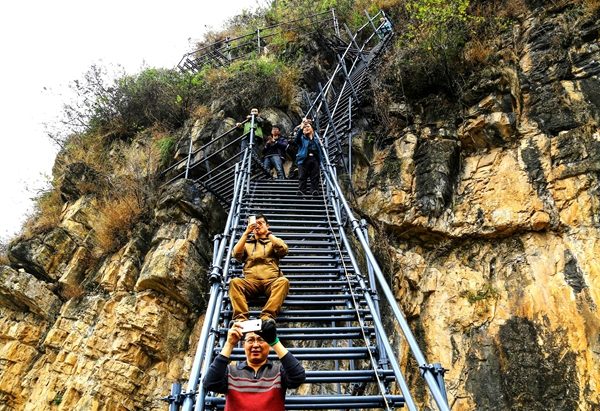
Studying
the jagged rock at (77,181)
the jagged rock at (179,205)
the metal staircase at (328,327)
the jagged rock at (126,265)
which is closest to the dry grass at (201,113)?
the jagged rock at (77,181)

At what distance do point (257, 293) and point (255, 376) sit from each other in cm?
160

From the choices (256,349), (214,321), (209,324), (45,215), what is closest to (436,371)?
(256,349)

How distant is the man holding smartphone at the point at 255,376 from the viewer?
2.59 metres

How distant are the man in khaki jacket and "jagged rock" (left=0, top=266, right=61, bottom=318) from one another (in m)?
5.48

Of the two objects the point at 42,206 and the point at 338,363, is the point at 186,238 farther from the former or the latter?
the point at 42,206

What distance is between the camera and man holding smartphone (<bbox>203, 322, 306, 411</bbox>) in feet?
8.50

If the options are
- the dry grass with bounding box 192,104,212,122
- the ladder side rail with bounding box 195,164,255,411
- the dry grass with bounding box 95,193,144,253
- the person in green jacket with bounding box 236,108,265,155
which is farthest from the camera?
the dry grass with bounding box 192,104,212,122

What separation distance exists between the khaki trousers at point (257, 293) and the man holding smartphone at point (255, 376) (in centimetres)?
114

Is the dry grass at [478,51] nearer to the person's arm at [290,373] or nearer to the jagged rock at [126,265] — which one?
the person's arm at [290,373]

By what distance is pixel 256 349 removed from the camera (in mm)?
2717

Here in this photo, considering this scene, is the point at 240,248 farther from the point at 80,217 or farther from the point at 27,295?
the point at 80,217

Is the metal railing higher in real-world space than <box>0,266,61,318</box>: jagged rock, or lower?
higher

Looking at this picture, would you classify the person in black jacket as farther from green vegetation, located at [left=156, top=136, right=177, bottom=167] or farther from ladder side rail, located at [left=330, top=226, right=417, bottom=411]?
ladder side rail, located at [left=330, top=226, right=417, bottom=411]

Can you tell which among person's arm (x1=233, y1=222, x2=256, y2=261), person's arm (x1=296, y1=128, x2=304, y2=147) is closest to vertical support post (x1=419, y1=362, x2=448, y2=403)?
Result: person's arm (x1=233, y1=222, x2=256, y2=261)
